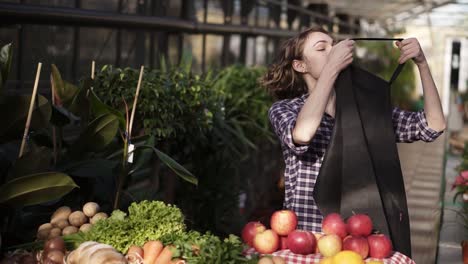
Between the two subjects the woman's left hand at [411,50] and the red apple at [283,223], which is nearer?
the red apple at [283,223]

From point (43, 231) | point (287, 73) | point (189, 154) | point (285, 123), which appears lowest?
point (189, 154)

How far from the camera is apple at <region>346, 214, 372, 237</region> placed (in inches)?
116

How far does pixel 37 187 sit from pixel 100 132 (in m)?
0.62

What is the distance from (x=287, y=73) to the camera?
366 centimetres

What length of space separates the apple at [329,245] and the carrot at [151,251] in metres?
0.52

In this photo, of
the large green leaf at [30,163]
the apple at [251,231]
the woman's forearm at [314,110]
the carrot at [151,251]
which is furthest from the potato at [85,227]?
the woman's forearm at [314,110]

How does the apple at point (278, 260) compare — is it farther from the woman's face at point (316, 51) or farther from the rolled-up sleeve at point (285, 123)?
the woman's face at point (316, 51)

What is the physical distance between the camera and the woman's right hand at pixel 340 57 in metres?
3.16

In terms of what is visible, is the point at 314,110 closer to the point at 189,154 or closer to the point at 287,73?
the point at 287,73

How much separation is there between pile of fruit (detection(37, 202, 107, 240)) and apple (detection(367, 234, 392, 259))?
101cm

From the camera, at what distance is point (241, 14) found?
1180 centimetres

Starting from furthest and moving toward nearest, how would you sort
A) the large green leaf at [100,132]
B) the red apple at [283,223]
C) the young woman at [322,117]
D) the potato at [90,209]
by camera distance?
the large green leaf at [100,132] < the potato at [90,209] < the young woman at [322,117] < the red apple at [283,223]

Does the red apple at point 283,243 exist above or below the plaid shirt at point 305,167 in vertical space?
below

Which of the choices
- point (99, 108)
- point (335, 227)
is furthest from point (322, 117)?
point (99, 108)
